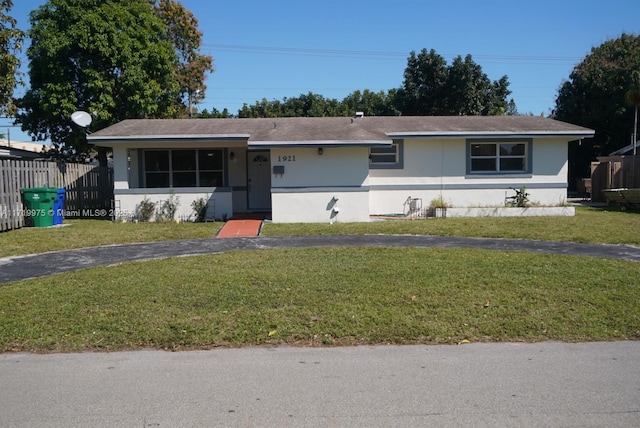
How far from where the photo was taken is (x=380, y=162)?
58.6 ft

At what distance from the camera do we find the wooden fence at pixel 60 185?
1398 cm

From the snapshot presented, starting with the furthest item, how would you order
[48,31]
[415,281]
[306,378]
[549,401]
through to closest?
[48,31]
[415,281]
[306,378]
[549,401]

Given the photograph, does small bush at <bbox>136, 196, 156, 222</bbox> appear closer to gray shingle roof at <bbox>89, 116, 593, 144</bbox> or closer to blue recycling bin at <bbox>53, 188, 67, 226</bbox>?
gray shingle roof at <bbox>89, 116, 593, 144</bbox>

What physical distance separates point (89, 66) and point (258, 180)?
28.6 ft

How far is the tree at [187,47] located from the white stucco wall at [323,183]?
21.0m

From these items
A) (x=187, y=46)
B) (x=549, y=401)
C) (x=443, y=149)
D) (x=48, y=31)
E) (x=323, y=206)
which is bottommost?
(x=549, y=401)

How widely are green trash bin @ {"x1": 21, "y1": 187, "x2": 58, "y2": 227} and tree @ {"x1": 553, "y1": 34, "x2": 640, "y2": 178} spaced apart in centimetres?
2945

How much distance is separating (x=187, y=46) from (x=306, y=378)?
33746 millimetres

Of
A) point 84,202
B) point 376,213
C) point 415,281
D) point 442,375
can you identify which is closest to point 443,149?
point 376,213

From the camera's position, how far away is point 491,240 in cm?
1204

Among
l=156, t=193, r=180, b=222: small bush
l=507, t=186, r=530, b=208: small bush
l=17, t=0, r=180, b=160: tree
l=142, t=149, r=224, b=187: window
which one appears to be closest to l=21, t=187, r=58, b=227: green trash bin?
l=156, t=193, r=180, b=222: small bush

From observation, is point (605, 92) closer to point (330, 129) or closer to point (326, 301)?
point (330, 129)

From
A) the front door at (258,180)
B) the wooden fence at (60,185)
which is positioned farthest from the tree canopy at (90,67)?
the front door at (258,180)

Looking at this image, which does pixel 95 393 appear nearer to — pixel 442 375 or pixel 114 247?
pixel 442 375
